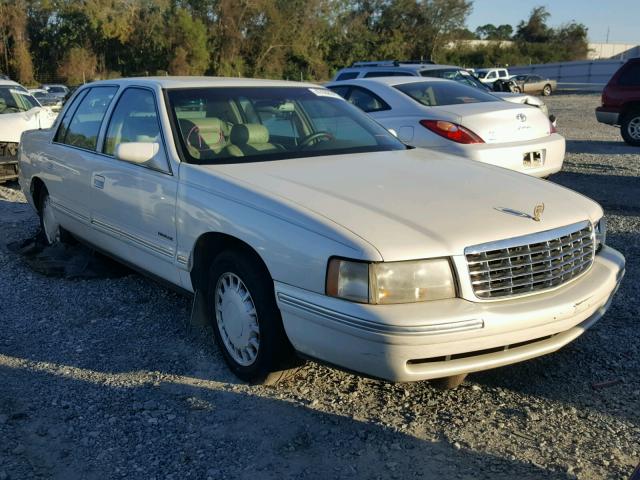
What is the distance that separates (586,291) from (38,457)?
2664mm

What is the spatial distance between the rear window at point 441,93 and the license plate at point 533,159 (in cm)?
139

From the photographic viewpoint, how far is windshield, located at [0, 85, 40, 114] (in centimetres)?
1084

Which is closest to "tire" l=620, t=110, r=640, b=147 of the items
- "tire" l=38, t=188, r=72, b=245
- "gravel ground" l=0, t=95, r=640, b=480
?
"gravel ground" l=0, t=95, r=640, b=480

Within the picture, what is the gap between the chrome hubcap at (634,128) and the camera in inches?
545

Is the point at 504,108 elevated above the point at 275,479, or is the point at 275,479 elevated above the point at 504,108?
the point at 504,108

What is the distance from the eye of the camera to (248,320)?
3.66m

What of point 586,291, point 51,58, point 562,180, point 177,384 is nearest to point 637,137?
point 562,180

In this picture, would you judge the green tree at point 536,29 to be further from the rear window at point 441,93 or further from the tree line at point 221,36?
the rear window at point 441,93

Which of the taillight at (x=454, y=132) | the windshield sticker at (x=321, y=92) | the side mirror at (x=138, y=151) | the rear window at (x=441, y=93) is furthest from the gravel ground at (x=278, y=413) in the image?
the rear window at (x=441, y=93)

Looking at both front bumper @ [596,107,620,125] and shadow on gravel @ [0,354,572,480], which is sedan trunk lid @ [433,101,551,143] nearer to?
shadow on gravel @ [0,354,572,480]

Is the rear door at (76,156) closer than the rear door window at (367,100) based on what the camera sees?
Yes

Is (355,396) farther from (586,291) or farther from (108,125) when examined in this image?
(108,125)

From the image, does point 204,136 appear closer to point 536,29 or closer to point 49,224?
point 49,224

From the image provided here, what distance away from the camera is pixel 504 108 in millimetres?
8102
